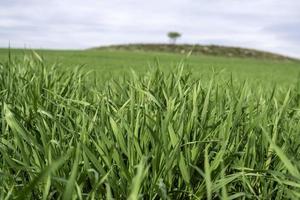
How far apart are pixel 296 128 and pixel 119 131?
2.36 ft

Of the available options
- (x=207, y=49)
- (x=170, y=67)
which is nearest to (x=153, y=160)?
(x=170, y=67)

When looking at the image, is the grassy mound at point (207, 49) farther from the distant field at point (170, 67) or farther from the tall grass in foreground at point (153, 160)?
the tall grass in foreground at point (153, 160)

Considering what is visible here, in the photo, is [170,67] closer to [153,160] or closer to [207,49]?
[153,160]

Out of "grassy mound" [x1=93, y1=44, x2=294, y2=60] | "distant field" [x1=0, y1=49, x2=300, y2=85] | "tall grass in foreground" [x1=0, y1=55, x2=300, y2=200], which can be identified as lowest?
"distant field" [x1=0, y1=49, x2=300, y2=85]

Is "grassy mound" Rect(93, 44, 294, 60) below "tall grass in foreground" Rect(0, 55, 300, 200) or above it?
above

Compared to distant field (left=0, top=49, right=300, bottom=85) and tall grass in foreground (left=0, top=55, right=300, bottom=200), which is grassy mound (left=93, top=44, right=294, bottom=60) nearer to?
distant field (left=0, top=49, right=300, bottom=85)

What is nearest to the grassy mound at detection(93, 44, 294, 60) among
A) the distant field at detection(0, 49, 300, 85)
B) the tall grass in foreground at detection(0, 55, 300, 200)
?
the distant field at detection(0, 49, 300, 85)

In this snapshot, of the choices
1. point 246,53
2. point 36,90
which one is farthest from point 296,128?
point 246,53

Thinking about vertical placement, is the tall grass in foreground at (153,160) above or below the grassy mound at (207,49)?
below

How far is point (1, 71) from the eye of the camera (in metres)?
2.55

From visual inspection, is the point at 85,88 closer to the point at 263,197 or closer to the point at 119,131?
the point at 119,131

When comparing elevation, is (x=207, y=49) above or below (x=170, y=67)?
above

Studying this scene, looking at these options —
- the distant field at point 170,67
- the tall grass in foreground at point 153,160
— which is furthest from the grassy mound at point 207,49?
the tall grass in foreground at point 153,160

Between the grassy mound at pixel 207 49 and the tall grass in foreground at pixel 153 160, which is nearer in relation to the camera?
the tall grass in foreground at pixel 153 160
